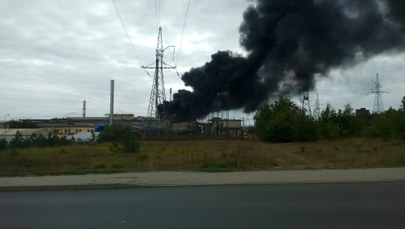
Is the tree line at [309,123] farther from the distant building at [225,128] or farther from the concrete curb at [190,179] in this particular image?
the concrete curb at [190,179]

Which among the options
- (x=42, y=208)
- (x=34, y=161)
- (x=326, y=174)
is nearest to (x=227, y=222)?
(x=42, y=208)

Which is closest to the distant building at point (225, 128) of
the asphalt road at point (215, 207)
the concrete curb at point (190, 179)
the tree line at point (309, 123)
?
the tree line at point (309, 123)

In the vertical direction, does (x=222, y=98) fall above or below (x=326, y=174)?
above

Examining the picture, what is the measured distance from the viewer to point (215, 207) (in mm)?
9211

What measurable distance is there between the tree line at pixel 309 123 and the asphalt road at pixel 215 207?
157 feet

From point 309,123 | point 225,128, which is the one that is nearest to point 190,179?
point 309,123

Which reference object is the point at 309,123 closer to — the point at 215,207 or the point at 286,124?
the point at 286,124

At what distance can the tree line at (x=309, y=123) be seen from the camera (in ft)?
208

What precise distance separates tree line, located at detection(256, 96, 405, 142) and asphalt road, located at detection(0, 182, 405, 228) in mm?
47922

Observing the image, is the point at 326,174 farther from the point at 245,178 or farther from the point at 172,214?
the point at 172,214

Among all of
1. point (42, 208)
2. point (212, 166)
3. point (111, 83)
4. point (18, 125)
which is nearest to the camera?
point (42, 208)

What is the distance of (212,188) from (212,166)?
538cm

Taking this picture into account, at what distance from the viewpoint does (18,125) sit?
126688mm

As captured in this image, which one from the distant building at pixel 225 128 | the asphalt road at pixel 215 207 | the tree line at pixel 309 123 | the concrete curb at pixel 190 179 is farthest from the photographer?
the distant building at pixel 225 128
